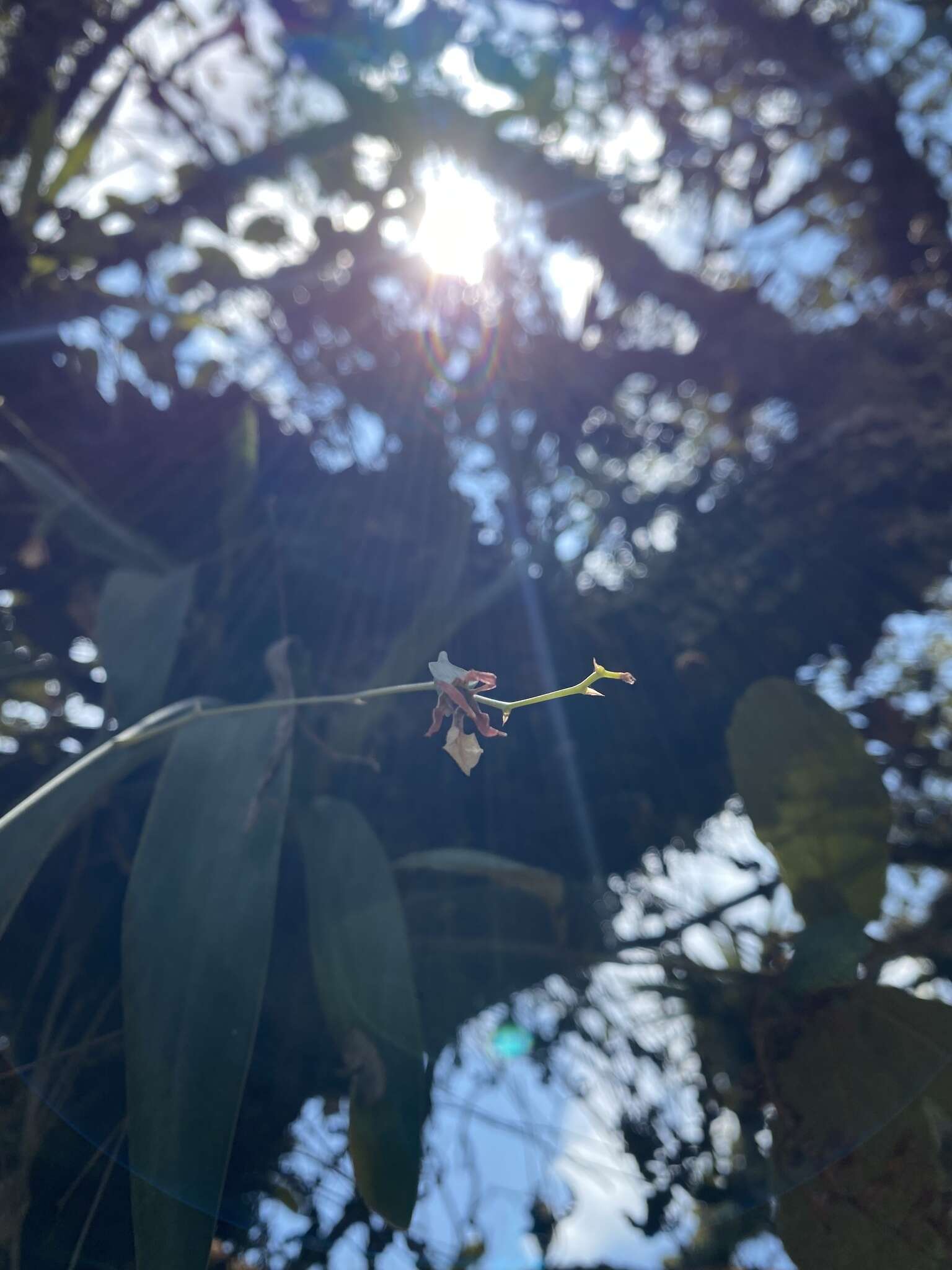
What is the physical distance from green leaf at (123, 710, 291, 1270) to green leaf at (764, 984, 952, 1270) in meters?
0.45

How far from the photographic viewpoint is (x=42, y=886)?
72 cm

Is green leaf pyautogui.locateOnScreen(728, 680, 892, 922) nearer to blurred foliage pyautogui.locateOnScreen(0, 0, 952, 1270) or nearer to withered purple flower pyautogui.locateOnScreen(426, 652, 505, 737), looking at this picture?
blurred foliage pyautogui.locateOnScreen(0, 0, 952, 1270)

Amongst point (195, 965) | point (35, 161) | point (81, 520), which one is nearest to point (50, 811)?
point (195, 965)

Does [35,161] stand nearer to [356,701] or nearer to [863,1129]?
[356,701]

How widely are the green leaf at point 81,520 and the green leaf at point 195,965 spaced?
357mm

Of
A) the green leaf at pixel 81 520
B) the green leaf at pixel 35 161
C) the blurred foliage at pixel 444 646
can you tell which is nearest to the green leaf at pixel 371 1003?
the blurred foliage at pixel 444 646

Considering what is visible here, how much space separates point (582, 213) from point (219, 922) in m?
1.30

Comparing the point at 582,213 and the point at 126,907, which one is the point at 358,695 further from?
the point at 582,213

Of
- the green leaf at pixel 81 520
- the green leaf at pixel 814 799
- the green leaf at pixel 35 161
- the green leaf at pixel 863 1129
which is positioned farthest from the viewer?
the green leaf at pixel 35 161

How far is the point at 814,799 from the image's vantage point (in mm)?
703

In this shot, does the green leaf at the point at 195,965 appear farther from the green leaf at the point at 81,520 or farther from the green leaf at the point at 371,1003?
the green leaf at the point at 81,520

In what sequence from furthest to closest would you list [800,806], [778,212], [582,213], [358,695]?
1. [778,212]
2. [582,213]
3. [800,806]
4. [358,695]

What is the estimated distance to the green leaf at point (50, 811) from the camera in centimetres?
47

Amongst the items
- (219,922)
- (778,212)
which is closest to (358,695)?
(219,922)
